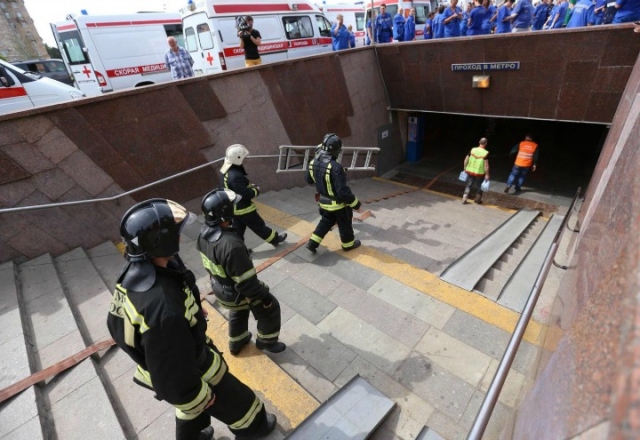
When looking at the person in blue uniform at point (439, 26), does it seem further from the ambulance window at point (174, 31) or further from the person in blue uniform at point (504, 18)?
the ambulance window at point (174, 31)

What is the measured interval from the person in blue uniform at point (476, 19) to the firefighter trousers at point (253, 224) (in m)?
8.13

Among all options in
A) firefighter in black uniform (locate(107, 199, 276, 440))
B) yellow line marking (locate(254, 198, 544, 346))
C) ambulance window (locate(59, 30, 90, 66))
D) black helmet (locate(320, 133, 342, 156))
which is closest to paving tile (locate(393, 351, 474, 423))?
yellow line marking (locate(254, 198, 544, 346))

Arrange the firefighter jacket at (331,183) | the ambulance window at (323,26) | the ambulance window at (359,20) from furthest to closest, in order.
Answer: the ambulance window at (359,20)
the ambulance window at (323,26)
the firefighter jacket at (331,183)

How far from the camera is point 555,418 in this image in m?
0.95

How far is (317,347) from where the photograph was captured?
10.9ft

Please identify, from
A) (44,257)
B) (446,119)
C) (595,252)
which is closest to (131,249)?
(595,252)

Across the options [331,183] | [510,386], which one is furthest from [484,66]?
[510,386]

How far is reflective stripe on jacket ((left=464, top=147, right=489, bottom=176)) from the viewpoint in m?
8.29

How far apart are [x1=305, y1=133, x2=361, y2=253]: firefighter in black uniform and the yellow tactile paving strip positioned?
1.16 ft

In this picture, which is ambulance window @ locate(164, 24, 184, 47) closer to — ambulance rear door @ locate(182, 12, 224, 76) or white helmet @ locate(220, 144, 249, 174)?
ambulance rear door @ locate(182, 12, 224, 76)

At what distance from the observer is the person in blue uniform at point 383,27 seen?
1048 cm

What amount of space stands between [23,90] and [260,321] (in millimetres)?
10096

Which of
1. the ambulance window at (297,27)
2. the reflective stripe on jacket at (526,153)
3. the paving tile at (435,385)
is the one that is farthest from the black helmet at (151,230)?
the ambulance window at (297,27)

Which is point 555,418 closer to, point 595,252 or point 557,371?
point 557,371
